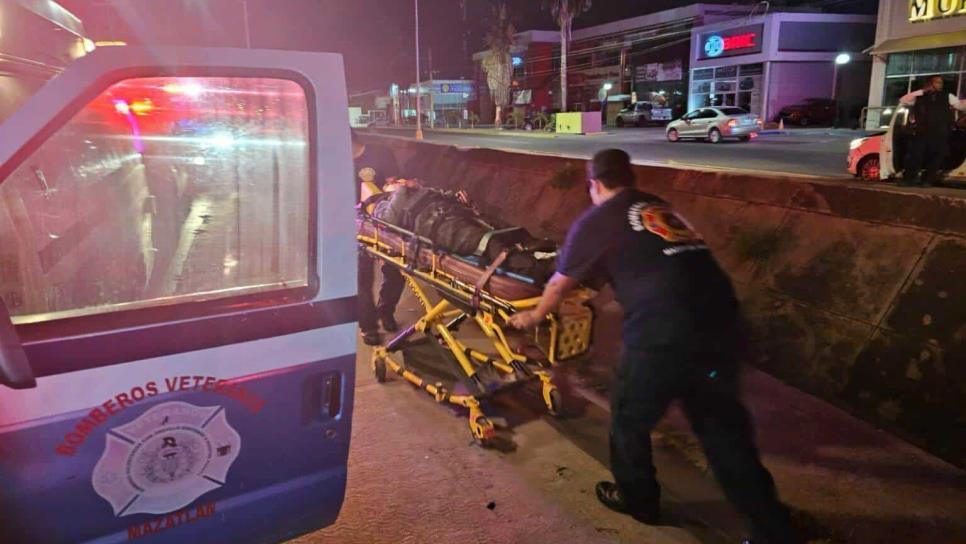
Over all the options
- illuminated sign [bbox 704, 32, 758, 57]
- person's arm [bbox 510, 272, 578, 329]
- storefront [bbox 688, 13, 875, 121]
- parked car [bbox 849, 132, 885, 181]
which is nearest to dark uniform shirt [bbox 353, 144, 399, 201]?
person's arm [bbox 510, 272, 578, 329]

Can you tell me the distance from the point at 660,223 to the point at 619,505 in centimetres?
143

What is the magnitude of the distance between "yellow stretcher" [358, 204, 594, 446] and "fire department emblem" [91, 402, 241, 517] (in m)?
1.86

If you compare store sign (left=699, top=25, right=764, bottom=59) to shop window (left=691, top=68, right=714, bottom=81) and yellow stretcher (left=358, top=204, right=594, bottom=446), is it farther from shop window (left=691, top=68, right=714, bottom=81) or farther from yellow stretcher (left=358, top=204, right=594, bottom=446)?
yellow stretcher (left=358, top=204, right=594, bottom=446)

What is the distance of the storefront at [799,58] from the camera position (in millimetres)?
36906

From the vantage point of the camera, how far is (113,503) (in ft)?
6.72

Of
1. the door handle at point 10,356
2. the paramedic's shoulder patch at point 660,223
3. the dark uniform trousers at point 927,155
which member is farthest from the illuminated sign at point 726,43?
the door handle at point 10,356

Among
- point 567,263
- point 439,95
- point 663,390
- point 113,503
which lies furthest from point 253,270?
point 439,95

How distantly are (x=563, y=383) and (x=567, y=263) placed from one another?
2.35m

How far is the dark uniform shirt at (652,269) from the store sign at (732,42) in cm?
3905

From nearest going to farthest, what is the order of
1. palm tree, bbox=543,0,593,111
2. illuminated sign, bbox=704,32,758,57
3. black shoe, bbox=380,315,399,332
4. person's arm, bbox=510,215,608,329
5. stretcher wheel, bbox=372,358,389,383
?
1. person's arm, bbox=510,215,608,329
2. stretcher wheel, bbox=372,358,389,383
3. black shoe, bbox=380,315,399,332
4. illuminated sign, bbox=704,32,758,57
5. palm tree, bbox=543,0,593,111

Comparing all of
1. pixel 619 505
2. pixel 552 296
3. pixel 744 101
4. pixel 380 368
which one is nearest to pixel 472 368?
pixel 380 368

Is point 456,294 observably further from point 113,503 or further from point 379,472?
point 113,503

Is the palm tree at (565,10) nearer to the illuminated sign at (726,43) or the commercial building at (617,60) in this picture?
the commercial building at (617,60)

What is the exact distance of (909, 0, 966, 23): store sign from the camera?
22719mm
